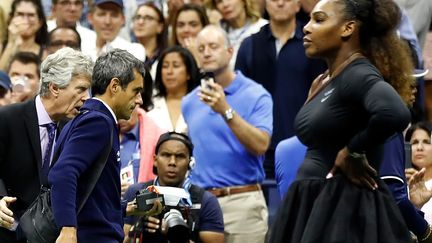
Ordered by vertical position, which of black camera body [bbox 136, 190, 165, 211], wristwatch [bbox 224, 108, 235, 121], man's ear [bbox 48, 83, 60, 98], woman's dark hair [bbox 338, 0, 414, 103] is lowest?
black camera body [bbox 136, 190, 165, 211]

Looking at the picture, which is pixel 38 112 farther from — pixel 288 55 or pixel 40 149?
pixel 288 55

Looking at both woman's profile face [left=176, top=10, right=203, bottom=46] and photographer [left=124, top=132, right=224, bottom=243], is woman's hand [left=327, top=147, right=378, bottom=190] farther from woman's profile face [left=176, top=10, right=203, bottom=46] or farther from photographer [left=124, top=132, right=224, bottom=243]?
woman's profile face [left=176, top=10, right=203, bottom=46]

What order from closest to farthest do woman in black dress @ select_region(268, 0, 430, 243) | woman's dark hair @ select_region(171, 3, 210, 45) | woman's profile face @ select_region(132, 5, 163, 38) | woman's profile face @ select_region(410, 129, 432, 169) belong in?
woman in black dress @ select_region(268, 0, 430, 243) < woman's profile face @ select_region(410, 129, 432, 169) < woman's dark hair @ select_region(171, 3, 210, 45) < woman's profile face @ select_region(132, 5, 163, 38)

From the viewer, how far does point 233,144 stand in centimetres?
937

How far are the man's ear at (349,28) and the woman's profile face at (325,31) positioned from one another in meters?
0.02

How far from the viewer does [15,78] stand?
10781mm

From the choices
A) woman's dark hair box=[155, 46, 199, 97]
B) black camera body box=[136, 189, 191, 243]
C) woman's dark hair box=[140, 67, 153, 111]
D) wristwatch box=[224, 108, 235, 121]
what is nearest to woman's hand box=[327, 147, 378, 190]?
black camera body box=[136, 189, 191, 243]

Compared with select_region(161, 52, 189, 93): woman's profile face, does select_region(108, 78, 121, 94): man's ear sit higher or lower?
higher

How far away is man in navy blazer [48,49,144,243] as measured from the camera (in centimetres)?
605

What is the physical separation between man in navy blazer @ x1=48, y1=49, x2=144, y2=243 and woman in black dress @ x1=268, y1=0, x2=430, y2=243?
2.76ft

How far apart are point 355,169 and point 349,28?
71cm

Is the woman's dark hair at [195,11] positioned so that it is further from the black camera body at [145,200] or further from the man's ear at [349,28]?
the man's ear at [349,28]

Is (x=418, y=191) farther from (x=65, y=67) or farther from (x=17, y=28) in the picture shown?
(x=17, y=28)

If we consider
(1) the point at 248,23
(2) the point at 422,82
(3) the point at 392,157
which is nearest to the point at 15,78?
(1) the point at 248,23
